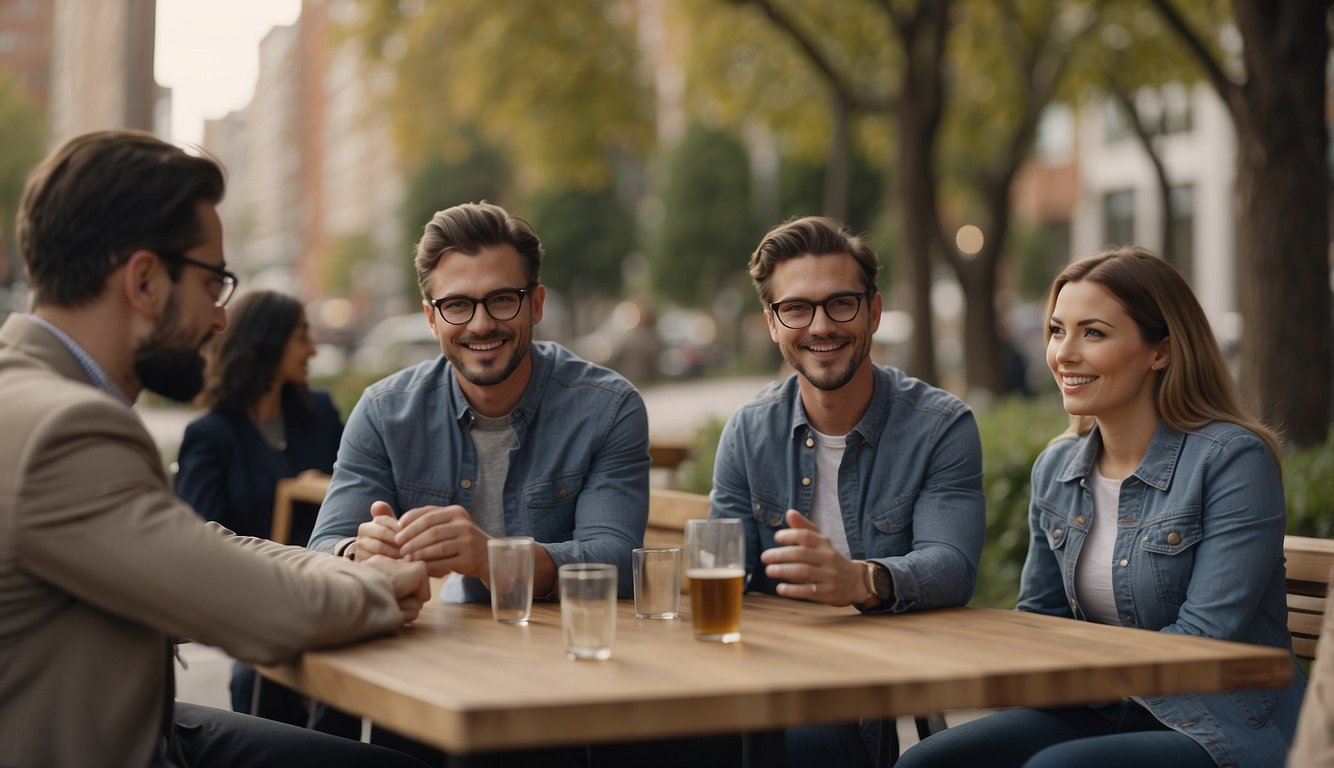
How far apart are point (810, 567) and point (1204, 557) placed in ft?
2.98

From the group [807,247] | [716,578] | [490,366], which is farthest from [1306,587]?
[490,366]

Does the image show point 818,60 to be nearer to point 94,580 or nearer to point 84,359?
point 84,359

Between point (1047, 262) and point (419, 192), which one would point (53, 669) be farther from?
point (419, 192)

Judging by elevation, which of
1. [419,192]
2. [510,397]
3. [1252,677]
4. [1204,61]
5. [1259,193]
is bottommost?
[1252,677]

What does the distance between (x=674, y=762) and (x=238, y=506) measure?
8.39 feet

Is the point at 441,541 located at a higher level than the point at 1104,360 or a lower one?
lower

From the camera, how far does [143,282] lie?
2520mm

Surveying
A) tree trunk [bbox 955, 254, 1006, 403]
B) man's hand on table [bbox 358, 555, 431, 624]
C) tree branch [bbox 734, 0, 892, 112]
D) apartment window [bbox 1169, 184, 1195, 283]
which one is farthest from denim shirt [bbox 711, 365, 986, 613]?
apartment window [bbox 1169, 184, 1195, 283]

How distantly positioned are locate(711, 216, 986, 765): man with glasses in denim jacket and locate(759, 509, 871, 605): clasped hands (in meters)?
0.40

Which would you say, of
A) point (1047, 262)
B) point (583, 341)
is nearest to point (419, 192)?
point (583, 341)

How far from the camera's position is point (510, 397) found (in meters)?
3.75

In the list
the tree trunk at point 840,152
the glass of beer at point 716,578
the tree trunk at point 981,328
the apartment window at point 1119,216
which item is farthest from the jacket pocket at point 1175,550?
the apartment window at point 1119,216

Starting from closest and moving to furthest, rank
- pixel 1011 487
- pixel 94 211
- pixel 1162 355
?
pixel 94 211 → pixel 1162 355 → pixel 1011 487

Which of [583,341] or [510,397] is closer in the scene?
[510,397]
